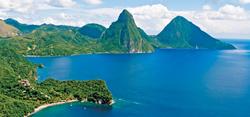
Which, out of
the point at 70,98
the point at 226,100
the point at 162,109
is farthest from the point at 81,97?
the point at 226,100

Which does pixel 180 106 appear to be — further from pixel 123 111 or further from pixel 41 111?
pixel 41 111

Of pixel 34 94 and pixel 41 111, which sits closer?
pixel 41 111

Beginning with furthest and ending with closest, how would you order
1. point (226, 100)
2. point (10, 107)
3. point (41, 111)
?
1. point (226, 100)
2. point (41, 111)
3. point (10, 107)

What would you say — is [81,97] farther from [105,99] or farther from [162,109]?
[162,109]

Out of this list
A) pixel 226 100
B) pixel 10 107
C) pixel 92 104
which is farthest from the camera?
pixel 226 100

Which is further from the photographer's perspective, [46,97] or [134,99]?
[134,99]

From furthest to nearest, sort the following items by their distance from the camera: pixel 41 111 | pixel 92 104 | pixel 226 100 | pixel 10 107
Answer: pixel 226 100 < pixel 92 104 < pixel 41 111 < pixel 10 107

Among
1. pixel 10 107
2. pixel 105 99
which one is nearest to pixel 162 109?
pixel 105 99

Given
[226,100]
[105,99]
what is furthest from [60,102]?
[226,100]
